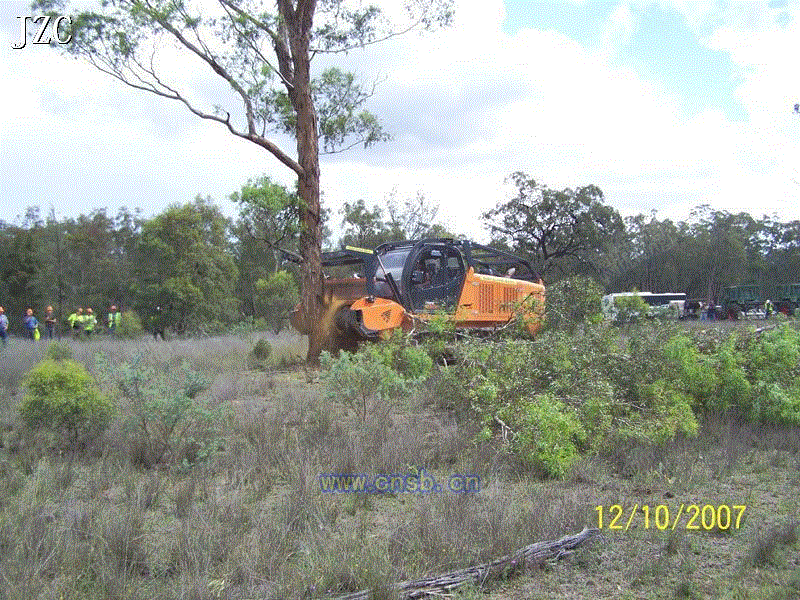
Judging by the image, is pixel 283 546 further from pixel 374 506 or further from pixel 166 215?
pixel 166 215

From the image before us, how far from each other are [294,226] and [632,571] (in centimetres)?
925

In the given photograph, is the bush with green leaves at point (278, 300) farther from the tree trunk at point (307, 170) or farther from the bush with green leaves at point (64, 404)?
the bush with green leaves at point (64, 404)

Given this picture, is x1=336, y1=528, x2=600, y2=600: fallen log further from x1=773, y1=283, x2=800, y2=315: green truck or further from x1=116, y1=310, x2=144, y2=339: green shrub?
x1=773, y1=283, x2=800, y2=315: green truck

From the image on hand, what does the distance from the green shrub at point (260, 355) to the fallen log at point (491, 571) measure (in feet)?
30.2

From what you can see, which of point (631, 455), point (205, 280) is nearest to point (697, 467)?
point (631, 455)

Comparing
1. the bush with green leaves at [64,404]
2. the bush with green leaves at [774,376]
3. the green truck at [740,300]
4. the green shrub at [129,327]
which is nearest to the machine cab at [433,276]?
the bush with green leaves at [774,376]

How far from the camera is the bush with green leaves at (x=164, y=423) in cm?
613

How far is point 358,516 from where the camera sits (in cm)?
493

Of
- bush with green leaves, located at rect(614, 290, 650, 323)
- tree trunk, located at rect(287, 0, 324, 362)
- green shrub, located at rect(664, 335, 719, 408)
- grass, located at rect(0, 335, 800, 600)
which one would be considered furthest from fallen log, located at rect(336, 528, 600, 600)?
tree trunk, located at rect(287, 0, 324, 362)

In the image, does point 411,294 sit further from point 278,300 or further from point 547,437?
point 278,300

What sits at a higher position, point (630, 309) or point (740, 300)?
point (740, 300)

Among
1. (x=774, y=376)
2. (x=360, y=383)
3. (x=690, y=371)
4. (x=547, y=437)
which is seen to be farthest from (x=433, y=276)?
(x=547, y=437)

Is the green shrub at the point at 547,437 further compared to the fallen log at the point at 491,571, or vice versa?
the green shrub at the point at 547,437
